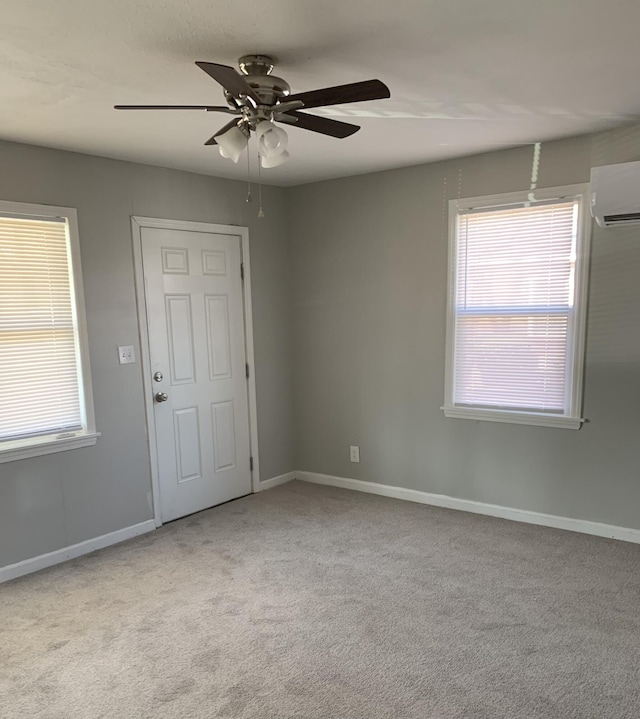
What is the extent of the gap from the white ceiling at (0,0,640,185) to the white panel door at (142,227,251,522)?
0.88 metres

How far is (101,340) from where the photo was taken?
10.9 ft

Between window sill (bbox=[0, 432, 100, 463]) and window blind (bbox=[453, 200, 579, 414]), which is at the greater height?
window blind (bbox=[453, 200, 579, 414])

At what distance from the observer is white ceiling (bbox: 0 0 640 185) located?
165 cm

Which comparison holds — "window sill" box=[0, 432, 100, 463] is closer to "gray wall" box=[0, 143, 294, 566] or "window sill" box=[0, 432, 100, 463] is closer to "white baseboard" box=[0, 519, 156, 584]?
"gray wall" box=[0, 143, 294, 566]

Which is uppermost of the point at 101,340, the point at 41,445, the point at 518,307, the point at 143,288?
the point at 143,288

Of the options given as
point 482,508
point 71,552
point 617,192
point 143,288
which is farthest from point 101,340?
point 617,192

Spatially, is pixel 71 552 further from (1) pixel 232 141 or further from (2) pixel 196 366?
(1) pixel 232 141

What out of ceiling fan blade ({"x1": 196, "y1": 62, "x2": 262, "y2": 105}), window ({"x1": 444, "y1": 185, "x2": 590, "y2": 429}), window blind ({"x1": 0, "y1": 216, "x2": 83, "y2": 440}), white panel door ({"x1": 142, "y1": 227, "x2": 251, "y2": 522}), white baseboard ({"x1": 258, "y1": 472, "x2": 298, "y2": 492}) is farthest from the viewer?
white baseboard ({"x1": 258, "y1": 472, "x2": 298, "y2": 492})

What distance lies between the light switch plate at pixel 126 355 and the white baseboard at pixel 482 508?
1906mm

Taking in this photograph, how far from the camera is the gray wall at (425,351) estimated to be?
10.3 feet

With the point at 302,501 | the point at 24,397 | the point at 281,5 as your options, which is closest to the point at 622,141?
the point at 281,5

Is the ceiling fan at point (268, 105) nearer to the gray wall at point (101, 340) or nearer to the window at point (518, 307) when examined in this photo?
the gray wall at point (101, 340)

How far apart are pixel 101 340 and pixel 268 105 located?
6.72 ft

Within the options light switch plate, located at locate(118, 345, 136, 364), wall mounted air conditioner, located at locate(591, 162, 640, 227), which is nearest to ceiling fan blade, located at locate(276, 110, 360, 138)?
wall mounted air conditioner, located at locate(591, 162, 640, 227)
